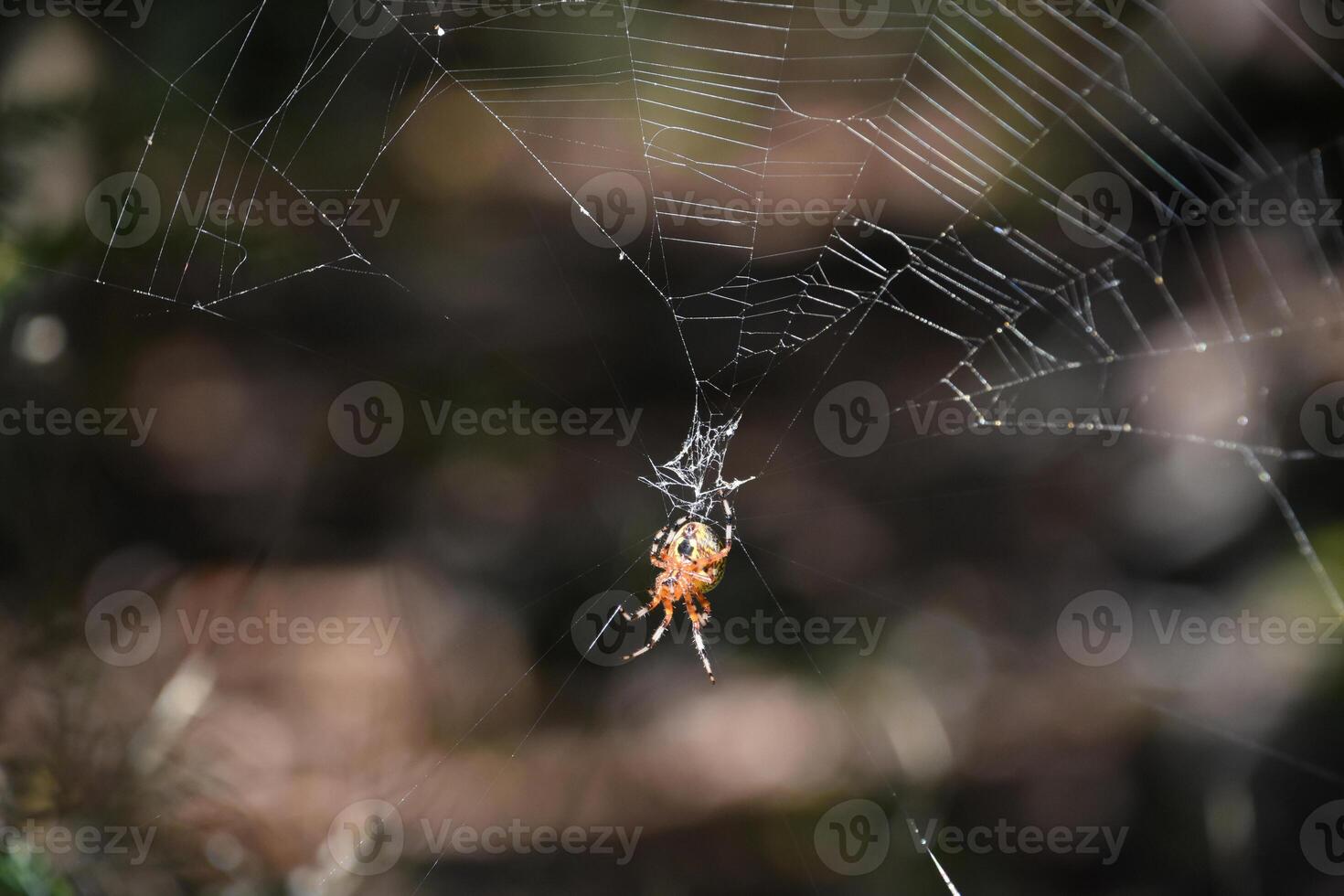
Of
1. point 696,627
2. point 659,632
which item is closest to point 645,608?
point 659,632

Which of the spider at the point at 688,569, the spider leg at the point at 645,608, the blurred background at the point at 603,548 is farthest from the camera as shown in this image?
the spider leg at the point at 645,608

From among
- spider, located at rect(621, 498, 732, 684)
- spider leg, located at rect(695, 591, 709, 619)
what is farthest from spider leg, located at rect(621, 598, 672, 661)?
spider leg, located at rect(695, 591, 709, 619)

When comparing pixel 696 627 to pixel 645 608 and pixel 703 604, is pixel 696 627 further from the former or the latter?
pixel 645 608

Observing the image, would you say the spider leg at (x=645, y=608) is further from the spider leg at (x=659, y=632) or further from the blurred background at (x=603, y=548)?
the blurred background at (x=603, y=548)

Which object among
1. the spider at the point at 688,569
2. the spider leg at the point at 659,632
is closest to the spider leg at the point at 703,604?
the spider at the point at 688,569

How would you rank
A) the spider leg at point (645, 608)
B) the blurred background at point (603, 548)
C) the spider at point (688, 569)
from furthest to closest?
the spider leg at point (645, 608) < the spider at point (688, 569) < the blurred background at point (603, 548)

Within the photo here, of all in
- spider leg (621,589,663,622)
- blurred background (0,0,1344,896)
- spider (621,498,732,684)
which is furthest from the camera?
spider leg (621,589,663,622)

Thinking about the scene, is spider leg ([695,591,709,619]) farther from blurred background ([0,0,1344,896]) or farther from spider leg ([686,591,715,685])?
blurred background ([0,0,1344,896])
